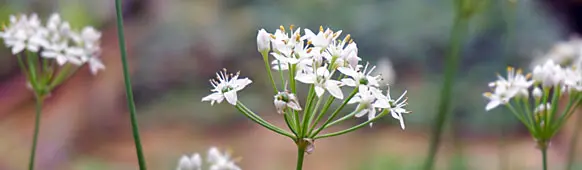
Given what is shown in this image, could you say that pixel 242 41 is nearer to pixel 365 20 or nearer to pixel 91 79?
pixel 365 20

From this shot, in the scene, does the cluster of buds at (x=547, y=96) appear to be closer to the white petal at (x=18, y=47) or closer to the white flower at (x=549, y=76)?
the white flower at (x=549, y=76)

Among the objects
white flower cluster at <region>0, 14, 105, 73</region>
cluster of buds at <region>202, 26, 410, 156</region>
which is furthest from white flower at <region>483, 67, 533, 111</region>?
white flower cluster at <region>0, 14, 105, 73</region>

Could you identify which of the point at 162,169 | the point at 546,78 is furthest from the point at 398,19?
the point at 546,78

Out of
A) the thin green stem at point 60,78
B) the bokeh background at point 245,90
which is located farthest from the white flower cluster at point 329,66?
the bokeh background at point 245,90

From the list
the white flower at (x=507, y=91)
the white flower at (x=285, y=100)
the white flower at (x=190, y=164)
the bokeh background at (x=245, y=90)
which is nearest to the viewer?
the white flower at (x=285, y=100)

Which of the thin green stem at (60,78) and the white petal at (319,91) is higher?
the thin green stem at (60,78)

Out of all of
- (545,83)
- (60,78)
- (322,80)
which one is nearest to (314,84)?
(322,80)

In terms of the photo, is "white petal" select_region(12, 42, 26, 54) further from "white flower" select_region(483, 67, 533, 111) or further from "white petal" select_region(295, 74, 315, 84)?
"white flower" select_region(483, 67, 533, 111)
